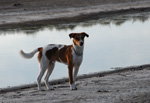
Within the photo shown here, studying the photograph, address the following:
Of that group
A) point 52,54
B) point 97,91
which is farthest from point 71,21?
point 97,91

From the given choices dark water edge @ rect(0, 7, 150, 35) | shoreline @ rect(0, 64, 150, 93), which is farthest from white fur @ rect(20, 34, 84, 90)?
dark water edge @ rect(0, 7, 150, 35)

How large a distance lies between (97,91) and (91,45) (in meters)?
8.68

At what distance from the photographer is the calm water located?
15008mm

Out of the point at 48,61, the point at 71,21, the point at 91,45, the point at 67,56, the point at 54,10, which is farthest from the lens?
the point at 54,10

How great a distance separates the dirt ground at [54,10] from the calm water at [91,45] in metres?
1.80

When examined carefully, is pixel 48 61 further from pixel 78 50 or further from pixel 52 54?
pixel 78 50

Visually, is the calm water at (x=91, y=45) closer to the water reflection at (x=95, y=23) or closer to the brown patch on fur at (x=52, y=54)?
the water reflection at (x=95, y=23)

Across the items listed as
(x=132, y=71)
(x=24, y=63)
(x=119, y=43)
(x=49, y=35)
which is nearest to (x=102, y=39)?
(x=119, y=43)

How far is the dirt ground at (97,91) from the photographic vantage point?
9.71m

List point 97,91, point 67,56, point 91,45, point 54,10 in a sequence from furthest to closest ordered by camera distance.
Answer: point 54,10 → point 91,45 → point 67,56 → point 97,91

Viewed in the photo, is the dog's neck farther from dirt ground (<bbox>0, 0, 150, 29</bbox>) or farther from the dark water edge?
dirt ground (<bbox>0, 0, 150, 29</bbox>)

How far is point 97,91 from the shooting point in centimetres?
1062

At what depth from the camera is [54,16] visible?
3095cm

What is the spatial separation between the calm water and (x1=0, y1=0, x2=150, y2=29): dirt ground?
5.91ft
